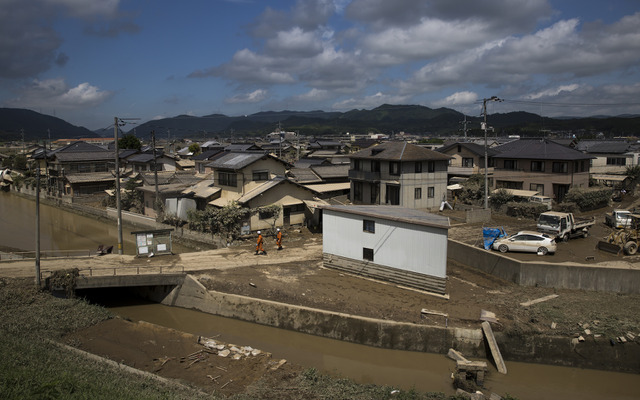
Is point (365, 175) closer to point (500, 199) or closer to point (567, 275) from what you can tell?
point (500, 199)

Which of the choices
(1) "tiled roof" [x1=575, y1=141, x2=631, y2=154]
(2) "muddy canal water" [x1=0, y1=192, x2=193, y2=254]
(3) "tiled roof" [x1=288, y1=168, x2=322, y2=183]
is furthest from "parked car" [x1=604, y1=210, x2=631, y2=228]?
(1) "tiled roof" [x1=575, y1=141, x2=631, y2=154]

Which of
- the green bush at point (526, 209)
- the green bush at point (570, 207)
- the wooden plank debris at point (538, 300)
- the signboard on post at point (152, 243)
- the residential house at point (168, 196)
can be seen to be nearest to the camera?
the wooden plank debris at point (538, 300)

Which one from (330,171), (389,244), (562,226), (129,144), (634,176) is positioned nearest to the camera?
(389,244)

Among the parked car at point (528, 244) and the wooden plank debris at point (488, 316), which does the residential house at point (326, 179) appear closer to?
the parked car at point (528, 244)

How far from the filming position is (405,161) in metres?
32.0

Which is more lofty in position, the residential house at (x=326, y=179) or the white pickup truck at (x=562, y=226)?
the residential house at (x=326, y=179)

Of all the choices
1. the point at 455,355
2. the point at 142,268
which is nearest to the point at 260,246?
the point at 142,268

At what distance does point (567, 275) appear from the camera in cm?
1708

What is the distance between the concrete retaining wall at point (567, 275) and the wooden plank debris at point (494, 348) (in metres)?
4.64

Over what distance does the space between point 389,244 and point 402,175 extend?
15082mm

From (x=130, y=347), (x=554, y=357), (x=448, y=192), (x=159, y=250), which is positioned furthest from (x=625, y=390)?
(x=448, y=192)

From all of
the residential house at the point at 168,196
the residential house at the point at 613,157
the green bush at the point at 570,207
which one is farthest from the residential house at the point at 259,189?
the residential house at the point at 613,157

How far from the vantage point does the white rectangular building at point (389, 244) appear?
16.8 meters

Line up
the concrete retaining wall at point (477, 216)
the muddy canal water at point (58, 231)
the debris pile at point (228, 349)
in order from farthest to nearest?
the muddy canal water at point (58, 231) → the concrete retaining wall at point (477, 216) → the debris pile at point (228, 349)
